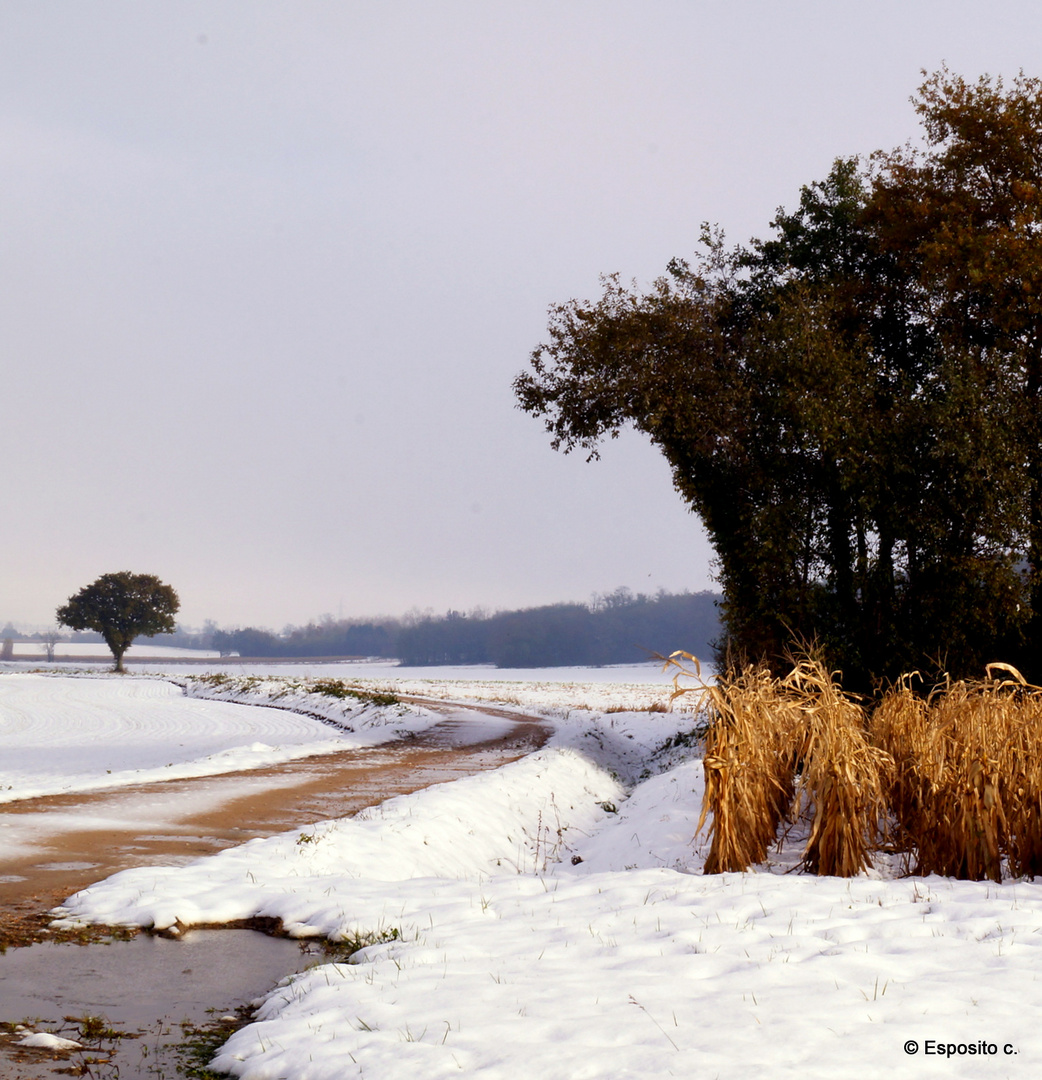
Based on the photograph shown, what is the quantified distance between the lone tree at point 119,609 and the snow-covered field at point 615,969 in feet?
301

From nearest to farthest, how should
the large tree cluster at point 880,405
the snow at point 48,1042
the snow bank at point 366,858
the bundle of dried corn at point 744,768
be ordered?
1. the snow at point 48,1042
2. the snow bank at point 366,858
3. the bundle of dried corn at point 744,768
4. the large tree cluster at point 880,405

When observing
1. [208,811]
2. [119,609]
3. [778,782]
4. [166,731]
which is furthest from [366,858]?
[119,609]

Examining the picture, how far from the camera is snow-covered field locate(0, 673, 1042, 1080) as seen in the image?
16.5 feet

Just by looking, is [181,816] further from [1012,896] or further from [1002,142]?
[1002,142]

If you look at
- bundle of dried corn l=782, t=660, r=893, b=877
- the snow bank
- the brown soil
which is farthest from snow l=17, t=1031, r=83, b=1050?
bundle of dried corn l=782, t=660, r=893, b=877

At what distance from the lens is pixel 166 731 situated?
33562mm

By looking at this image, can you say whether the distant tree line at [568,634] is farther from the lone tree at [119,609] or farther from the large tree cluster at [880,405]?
the large tree cluster at [880,405]

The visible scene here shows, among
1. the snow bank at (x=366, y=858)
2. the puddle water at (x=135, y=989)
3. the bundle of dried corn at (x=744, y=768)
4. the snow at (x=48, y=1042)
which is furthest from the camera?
the bundle of dried corn at (x=744, y=768)

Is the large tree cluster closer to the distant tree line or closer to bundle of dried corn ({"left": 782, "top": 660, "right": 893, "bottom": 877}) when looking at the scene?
bundle of dried corn ({"left": 782, "top": 660, "right": 893, "bottom": 877})

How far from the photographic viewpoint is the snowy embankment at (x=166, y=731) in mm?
19438

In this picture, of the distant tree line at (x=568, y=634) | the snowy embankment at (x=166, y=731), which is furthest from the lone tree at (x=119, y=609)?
the distant tree line at (x=568, y=634)

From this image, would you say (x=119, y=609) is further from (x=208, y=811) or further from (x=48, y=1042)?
(x=48, y=1042)

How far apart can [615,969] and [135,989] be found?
3292 millimetres

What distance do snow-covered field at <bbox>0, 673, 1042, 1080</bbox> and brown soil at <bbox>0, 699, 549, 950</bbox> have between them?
66 centimetres
